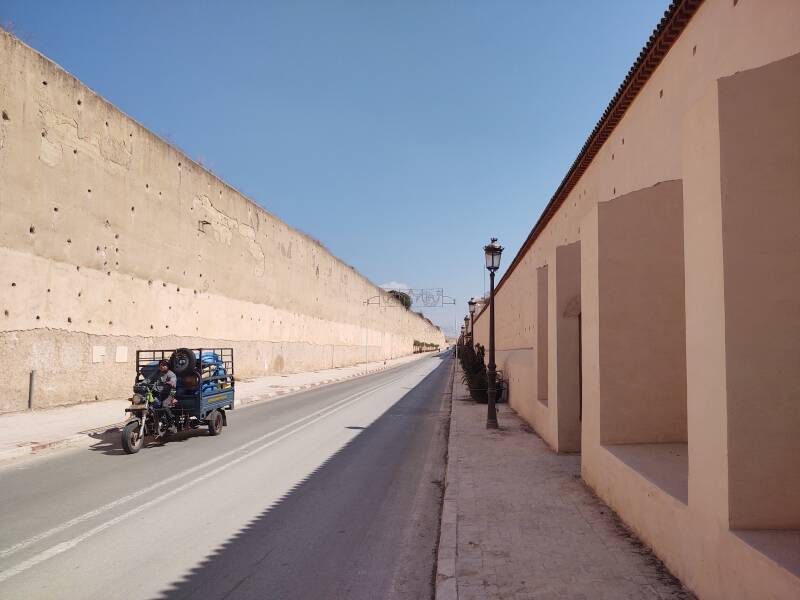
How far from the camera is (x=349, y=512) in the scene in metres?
5.91

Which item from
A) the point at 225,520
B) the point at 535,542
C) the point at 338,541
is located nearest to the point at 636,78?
the point at 535,542

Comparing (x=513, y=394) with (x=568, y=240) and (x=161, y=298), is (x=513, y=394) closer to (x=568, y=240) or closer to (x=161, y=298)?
(x=568, y=240)

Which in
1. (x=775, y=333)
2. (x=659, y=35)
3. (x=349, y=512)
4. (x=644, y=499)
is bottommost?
(x=349, y=512)

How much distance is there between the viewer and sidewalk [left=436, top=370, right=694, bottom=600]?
3.76 meters

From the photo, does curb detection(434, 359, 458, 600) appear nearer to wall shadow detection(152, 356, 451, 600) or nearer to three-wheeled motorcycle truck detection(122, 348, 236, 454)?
wall shadow detection(152, 356, 451, 600)

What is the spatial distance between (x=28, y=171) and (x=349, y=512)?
41.6 ft

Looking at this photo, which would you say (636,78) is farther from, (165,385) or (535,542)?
(165,385)

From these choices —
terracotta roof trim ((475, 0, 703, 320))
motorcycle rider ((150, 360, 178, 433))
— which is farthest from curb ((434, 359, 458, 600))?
motorcycle rider ((150, 360, 178, 433))

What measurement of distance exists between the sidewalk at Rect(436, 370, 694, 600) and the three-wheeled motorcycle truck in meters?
5.38

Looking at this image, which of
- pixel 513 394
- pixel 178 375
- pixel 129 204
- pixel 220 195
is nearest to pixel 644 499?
pixel 178 375

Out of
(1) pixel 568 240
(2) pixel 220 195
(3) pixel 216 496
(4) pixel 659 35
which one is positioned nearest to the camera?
(4) pixel 659 35

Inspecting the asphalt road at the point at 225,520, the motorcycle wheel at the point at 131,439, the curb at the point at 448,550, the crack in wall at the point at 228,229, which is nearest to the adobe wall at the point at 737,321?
the curb at the point at 448,550

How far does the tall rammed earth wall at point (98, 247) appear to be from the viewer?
510 inches

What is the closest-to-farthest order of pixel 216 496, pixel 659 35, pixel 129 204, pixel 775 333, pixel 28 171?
pixel 775 333 < pixel 659 35 < pixel 216 496 < pixel 28 171 < pixel 129 204
